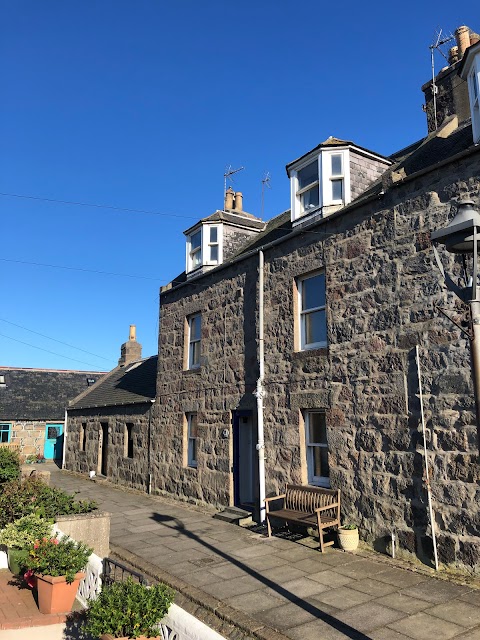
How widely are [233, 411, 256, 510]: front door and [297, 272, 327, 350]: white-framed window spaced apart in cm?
277

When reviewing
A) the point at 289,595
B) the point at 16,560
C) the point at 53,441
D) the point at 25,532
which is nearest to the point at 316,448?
the point at 289,595

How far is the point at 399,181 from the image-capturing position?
29.0 ft

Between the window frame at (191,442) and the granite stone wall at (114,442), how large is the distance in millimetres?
2430

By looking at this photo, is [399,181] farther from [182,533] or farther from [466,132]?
[182,533]

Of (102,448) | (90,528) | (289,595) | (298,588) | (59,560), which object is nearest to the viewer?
(59,560)

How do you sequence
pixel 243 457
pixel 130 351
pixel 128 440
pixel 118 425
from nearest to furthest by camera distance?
1. pixel 243 457
2. pixel 128 440
3. pixel 118 425
4. pixel 130 351

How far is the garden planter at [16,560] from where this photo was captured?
7.32m

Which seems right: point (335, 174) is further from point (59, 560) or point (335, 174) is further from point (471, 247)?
point (59, 560)

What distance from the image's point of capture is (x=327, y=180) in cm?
1105

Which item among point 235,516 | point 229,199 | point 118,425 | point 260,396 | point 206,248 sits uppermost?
point 229,199

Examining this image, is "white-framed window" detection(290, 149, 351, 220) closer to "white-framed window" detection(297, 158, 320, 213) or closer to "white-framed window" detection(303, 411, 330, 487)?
"white-framed window" detection(297, 158, 320, 213)

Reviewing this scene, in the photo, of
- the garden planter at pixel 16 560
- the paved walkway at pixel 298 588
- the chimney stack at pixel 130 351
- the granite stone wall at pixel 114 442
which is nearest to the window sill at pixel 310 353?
the paved walkway at pixel 298 588

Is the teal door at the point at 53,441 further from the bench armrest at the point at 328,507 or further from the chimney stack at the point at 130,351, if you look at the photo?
the bench armrest at the point at 328,507

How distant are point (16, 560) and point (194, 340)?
331 inches
